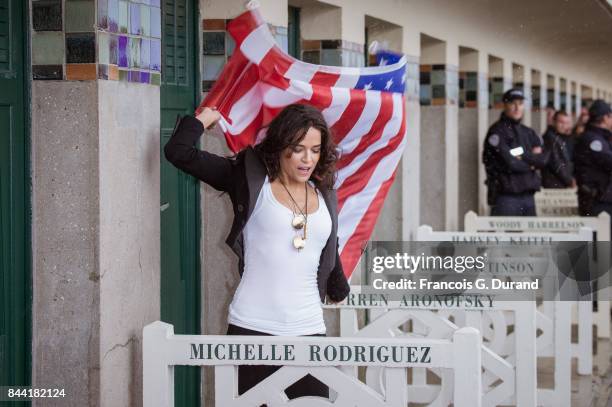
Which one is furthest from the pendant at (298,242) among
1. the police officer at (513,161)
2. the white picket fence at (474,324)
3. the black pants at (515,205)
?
the black pants at (515,205)

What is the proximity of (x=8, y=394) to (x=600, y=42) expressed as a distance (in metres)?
19.5

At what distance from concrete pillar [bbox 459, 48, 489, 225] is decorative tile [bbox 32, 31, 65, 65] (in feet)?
34.2

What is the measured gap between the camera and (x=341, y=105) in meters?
6.57

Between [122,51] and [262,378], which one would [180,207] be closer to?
[122,51]

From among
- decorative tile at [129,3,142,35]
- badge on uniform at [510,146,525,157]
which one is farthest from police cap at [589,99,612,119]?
decorative tile at [129,3,142,35]

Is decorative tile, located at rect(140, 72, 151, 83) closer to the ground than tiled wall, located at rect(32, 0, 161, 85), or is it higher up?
closer to the ground

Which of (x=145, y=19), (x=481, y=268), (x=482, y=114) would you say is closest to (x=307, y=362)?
(x=145, y=19)

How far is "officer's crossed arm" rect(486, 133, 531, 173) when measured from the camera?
520 inches

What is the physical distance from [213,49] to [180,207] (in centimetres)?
89

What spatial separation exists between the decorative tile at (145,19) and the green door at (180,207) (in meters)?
0.97

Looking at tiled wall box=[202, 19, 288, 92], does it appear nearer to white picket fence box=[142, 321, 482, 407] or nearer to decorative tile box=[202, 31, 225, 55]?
decorative tile box=[202, 31, 225, 55]

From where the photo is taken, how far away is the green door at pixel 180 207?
7.03 m

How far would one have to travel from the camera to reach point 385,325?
7.09 m

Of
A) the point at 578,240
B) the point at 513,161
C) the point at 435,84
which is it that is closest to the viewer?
the point at 578,240
